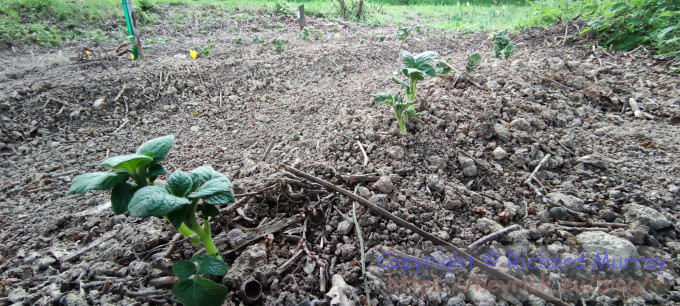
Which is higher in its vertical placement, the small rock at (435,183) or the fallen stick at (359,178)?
the fallen stick at (359,178)

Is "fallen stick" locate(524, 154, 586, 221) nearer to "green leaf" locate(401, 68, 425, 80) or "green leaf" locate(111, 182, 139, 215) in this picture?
"green leaf" locate(401, 68, 425, 80)

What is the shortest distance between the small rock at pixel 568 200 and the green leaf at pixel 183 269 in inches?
53.4

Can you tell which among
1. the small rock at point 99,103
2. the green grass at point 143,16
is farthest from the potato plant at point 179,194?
the green grass at point 143,16

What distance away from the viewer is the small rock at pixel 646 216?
1.16 metres

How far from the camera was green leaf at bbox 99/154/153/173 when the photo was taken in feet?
2.68

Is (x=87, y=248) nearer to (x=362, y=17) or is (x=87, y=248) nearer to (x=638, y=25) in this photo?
(x=638, y=25)

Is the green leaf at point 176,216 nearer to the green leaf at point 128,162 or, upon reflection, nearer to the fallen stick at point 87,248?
the green leaf at point 128,162

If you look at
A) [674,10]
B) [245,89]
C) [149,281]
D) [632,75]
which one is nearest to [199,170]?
[149,281]

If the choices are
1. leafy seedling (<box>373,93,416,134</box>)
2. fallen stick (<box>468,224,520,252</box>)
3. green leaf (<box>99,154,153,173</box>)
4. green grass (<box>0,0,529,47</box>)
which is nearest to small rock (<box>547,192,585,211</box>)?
fallen stick (<box>468,224,520,252</box>)

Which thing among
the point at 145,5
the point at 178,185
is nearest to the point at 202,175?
the point at 178,185

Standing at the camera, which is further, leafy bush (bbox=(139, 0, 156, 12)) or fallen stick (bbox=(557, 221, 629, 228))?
leafy bush (bbox=(139, 0, 156, 12))

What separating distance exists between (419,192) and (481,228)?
27cm

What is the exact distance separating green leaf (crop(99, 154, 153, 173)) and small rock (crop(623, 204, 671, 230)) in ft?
5.33

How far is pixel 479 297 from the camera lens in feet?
3.20
